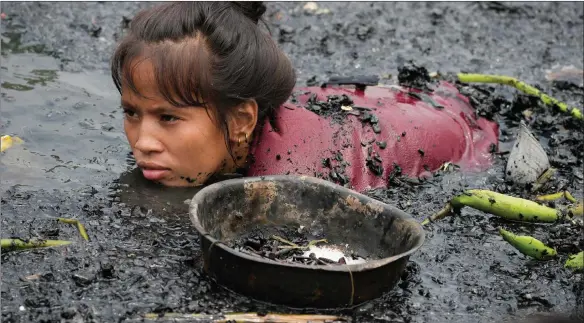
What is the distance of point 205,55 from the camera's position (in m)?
4.18

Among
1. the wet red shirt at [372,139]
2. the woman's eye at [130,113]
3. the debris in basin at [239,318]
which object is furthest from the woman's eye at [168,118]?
the debris in basin at [239,318]

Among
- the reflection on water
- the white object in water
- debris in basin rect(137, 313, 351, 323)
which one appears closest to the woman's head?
the reflection on water

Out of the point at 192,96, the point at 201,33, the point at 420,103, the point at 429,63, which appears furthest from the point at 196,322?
the point at 429,63

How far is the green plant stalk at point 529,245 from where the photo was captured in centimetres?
384

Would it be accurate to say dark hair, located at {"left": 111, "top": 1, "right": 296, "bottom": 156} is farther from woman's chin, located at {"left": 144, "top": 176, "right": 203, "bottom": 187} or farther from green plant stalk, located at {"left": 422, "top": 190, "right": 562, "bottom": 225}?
green plant stalk, located at {"left": 422, "top": 190, "right": 562, "bottom": 225}

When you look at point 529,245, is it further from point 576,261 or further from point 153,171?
point 153,171

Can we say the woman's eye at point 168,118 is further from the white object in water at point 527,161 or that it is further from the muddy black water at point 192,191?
the white object in water at point 527,161

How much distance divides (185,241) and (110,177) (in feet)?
2.89

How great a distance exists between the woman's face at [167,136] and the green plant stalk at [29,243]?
26.3 inches

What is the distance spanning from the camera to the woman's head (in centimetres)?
408

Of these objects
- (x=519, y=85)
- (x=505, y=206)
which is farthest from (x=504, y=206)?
(x=519, y=85)

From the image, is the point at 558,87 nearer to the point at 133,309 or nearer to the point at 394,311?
the point at 394,311

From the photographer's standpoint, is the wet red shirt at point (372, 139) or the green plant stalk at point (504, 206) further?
the wet red shirt at point (372, 139)

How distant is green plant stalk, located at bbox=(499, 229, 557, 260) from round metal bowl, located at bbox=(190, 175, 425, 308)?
1.80 ft
